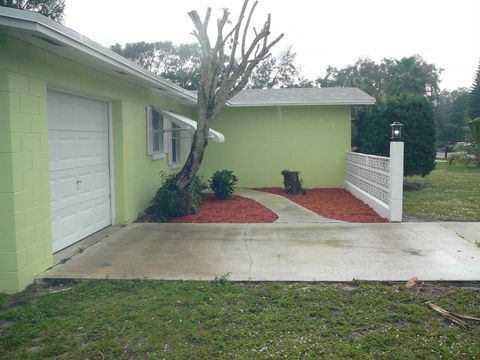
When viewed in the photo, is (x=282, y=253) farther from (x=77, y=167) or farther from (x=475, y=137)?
(x=475, y=137)

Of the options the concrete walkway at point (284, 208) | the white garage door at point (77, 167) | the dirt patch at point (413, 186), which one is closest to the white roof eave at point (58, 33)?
the white garage door at point (77, 167)

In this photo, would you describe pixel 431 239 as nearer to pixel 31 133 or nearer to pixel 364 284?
pixel 364 284

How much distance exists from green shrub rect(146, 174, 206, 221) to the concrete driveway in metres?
0.94

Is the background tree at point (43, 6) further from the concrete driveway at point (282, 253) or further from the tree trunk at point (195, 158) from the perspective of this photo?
the concrete driveway at point (282, 253)

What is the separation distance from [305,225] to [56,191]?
440 cm

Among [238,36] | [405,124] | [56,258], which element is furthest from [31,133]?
[405,124]

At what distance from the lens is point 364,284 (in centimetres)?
538

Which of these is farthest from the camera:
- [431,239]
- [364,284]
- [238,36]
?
[238,36]

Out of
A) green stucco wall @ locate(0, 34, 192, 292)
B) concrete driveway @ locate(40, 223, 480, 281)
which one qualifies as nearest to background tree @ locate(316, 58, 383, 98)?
concrete driveway @ locate(40, 223, 480, 281)

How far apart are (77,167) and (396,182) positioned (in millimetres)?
5748

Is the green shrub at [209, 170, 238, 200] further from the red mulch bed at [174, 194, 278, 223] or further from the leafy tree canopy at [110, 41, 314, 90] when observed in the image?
the leafy tree canopy at [110, 41, 314, 90]

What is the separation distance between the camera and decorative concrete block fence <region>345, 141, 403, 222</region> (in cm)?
901

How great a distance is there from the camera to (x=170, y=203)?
9.74 m

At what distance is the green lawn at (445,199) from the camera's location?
9938mm
